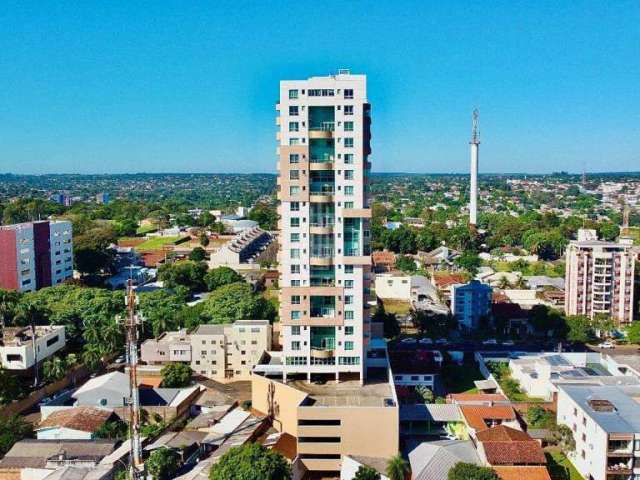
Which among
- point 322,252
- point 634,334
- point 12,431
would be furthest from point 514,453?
point 634,334

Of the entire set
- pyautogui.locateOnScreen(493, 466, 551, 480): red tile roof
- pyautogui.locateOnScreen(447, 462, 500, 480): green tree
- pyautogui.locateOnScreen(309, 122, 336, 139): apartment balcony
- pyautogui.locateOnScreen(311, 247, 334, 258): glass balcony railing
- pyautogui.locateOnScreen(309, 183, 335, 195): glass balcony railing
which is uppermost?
pyautogui.locateOnScreen(309, 122, 336, 139): apartment balcony

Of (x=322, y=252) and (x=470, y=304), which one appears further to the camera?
(x=470, y=304)

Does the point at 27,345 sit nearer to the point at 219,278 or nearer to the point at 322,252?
the point at 322,252

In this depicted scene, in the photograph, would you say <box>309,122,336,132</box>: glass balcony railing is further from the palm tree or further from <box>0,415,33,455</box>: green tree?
<box>0,415,33,455</box>: green tree

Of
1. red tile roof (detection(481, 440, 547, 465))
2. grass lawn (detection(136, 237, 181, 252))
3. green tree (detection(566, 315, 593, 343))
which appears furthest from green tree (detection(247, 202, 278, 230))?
red tile roof (detection(481, 440, 547, 465))

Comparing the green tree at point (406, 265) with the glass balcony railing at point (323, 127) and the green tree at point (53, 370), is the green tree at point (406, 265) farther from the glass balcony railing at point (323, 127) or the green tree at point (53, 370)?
the glass balcony railing at point (323, 127)
